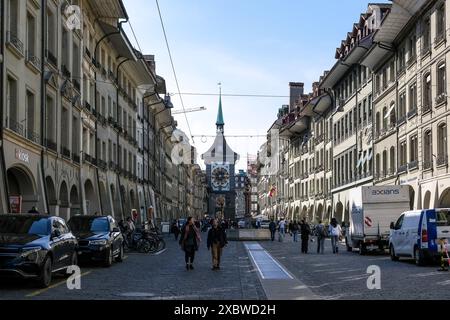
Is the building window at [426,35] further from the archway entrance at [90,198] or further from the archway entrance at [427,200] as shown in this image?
the archway entrance at [90,198]

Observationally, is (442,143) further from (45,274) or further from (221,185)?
(221,185)

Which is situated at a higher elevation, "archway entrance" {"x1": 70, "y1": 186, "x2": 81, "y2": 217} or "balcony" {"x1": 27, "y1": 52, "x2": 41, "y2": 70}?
"balcony" {"x1": 27, "y1": 52, "x2": 41, "y2": 70}

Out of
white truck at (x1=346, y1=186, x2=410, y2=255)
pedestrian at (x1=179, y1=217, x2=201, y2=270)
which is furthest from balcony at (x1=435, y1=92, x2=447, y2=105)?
pedestrian at (x1=179, y1=217, x2=201, y2=270)

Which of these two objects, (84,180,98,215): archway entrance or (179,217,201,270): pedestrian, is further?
(84,180,98,215): archway entrance

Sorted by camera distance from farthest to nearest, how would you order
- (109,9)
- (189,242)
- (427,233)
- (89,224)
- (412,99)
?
(109,9), (412,99), (89,224), (427,233), (189,242)

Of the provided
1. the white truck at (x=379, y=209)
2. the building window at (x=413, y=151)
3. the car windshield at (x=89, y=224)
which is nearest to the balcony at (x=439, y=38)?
the building window at (x=413, y=151)

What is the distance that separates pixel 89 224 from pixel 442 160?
18.8 meters

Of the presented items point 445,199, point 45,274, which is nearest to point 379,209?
point 445,199

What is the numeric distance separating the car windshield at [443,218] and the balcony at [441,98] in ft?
42.3

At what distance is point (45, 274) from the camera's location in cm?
1664

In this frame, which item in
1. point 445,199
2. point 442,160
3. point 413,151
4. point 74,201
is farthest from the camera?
point 413,151

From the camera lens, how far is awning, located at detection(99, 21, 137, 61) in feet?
151

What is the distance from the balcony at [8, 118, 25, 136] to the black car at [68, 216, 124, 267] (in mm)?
4087

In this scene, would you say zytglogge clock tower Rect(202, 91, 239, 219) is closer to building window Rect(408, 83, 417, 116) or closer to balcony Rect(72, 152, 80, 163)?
building window Rect(408, 83, 417, 116)
